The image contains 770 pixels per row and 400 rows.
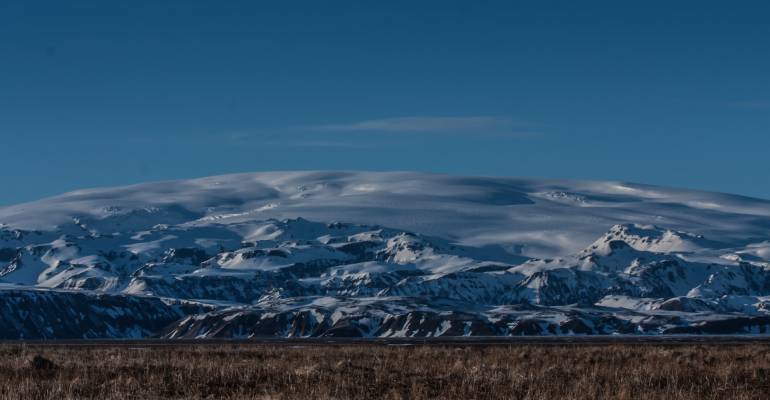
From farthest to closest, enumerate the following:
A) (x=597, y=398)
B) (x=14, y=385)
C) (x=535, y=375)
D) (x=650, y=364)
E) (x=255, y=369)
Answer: (x=650, y=364) → (x=255, y=369) → (x=535, y=375) → (x=14, y=385) → (x=597, y=398)

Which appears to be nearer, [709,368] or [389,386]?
[389,386]

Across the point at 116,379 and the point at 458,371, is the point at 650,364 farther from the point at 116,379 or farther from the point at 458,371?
the point at 116,379

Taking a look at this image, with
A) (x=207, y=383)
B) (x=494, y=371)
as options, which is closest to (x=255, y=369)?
(x=207, y=383)

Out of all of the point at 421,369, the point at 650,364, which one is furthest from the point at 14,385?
the point at 650,364

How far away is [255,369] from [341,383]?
8.59 metres

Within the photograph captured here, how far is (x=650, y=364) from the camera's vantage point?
54.6m

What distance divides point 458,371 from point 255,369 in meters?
8.46

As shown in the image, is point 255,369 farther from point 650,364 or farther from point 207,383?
point 650,364

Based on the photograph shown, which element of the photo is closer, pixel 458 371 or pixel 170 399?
pixel 170 399

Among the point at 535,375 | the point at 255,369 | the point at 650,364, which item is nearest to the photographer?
the point at 535,375

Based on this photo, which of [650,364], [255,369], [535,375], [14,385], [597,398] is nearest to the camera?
[597,398]

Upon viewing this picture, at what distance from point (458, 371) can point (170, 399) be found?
14813 millimetres

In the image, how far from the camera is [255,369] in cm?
4962

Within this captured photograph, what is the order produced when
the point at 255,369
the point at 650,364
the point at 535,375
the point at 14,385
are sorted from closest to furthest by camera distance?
the point at 14,385
the point at 535,375
the point at 255,369
the point at 650,364
